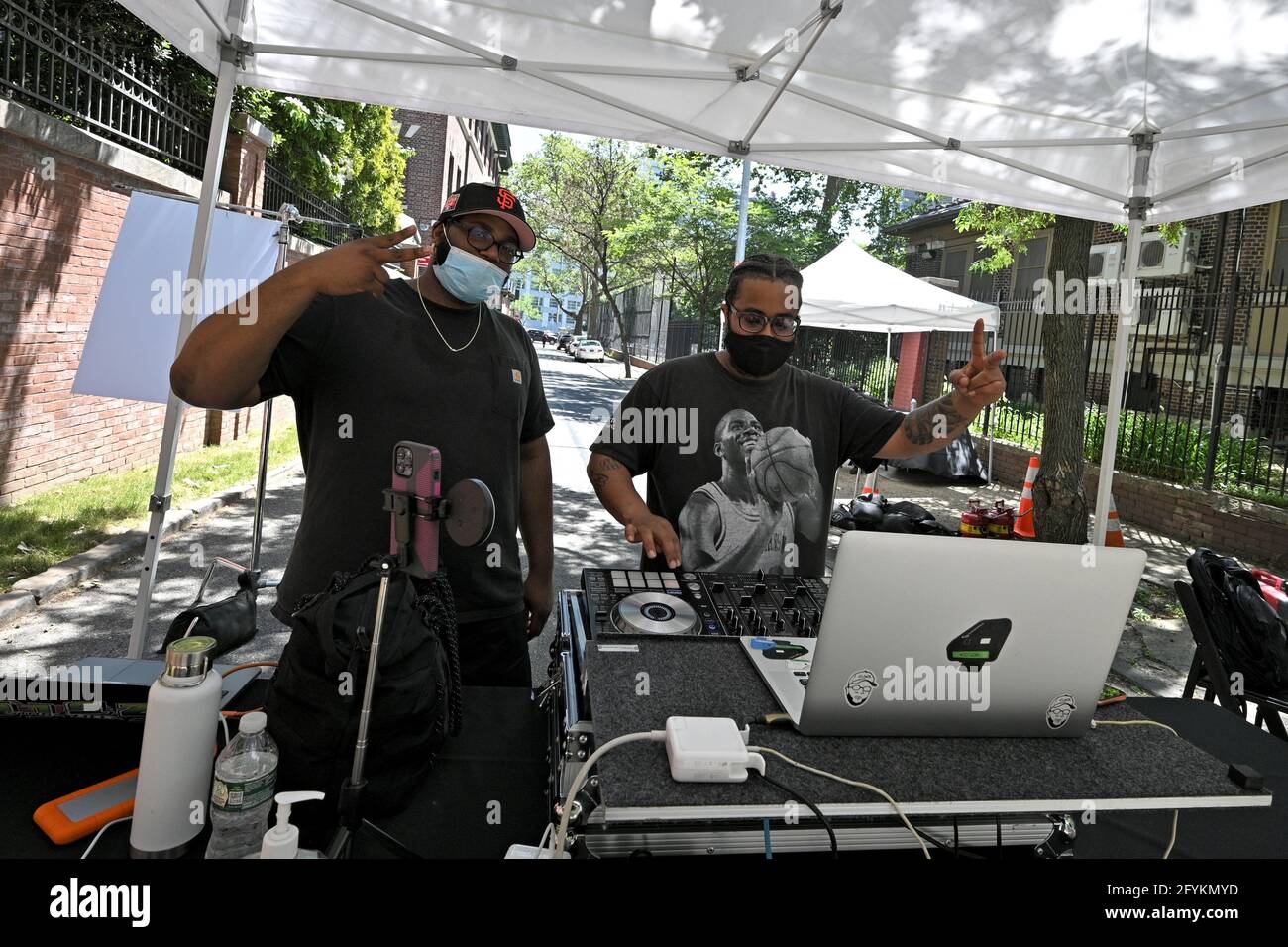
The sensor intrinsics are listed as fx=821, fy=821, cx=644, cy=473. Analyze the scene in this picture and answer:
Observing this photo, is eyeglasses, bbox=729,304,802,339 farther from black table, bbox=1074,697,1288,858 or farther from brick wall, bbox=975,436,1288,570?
brick wall, bbox=975,436,1288,570

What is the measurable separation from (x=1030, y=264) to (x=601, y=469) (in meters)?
23.2

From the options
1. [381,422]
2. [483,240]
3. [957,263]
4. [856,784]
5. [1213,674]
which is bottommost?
[1213,674]

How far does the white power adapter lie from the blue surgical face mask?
150 centimetres

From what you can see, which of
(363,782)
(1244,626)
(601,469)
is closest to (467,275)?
(601,469)

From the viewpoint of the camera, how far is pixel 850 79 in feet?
11.9

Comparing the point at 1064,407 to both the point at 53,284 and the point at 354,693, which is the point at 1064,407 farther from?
the point at 53,284

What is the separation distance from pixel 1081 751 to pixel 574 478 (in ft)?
32.1

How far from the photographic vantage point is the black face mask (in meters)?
2.71

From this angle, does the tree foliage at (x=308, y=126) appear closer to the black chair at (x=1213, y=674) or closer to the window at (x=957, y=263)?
the black chair at (x=1213, y=674)

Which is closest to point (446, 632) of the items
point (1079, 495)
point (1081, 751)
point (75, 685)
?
point (75, 685)

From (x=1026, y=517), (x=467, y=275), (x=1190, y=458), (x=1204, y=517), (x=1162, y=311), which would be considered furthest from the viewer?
(x=1162, y=311)

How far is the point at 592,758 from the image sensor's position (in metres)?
1.16

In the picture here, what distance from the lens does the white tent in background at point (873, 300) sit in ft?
35.2

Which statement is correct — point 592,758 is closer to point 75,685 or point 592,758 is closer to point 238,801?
point 238,801
